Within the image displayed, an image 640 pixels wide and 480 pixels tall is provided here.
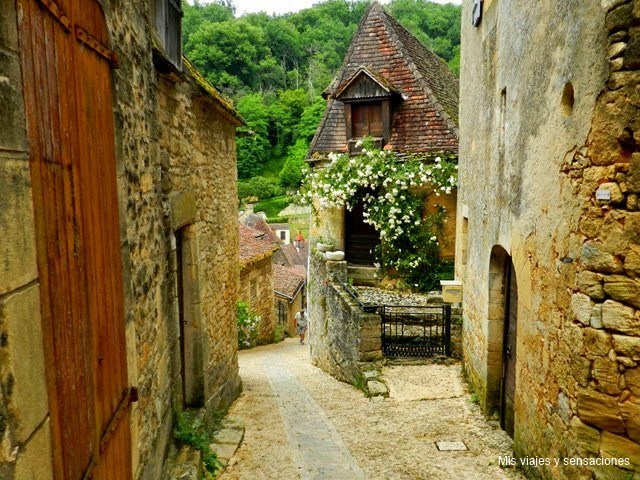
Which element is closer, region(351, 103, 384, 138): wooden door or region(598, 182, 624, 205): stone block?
region(598, 182, 624, 205): stone block

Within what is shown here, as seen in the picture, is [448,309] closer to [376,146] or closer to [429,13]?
[376,146]

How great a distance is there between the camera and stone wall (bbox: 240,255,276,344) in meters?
15.6

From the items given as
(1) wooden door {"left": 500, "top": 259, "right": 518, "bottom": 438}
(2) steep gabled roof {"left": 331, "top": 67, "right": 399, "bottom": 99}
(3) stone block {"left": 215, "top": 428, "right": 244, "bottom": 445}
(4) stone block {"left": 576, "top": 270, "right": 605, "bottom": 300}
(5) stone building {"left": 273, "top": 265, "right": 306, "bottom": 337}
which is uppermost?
(2) steep gabled roof {"left": 331, "top": 67, "right": 399, "bottom": 99}

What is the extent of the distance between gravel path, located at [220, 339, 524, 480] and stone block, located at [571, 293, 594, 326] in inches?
85.8

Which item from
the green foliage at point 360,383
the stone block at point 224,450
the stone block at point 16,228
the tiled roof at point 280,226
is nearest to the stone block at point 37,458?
the stone block at point 16,228

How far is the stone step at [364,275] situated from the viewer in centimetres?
1242

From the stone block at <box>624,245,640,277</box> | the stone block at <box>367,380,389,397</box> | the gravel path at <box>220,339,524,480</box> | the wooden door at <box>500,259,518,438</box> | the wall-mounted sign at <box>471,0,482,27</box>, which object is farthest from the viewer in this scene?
the stone block at <box>367,380,389,397</box>

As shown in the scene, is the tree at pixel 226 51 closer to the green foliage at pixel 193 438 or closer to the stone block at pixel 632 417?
the green foliage at pixel 193 438

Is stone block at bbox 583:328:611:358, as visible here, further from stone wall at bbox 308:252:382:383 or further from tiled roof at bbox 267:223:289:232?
tiled roof at bbox 267:223:289:232

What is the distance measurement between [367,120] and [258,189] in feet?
102

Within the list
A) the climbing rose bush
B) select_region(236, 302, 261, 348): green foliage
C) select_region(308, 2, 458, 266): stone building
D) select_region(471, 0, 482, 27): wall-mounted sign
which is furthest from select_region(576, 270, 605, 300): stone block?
select_region(236, 302, 261, 348): green foliage

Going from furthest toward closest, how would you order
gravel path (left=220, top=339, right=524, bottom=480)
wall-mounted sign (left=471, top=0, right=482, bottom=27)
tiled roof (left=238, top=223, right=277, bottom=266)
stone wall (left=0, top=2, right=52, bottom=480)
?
1. tiled roof (left=238, top=223, right=277, bottom=266)
2. wall-mounted sign (left=471, top=0, right=482, bottom=27)
3. gravel path (left=220, top=339, right=524, bottom=480)
4. stone wall (left=0, top=2, right=52, bottom=480)

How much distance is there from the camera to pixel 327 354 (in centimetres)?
1145

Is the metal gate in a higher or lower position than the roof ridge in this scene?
lower
